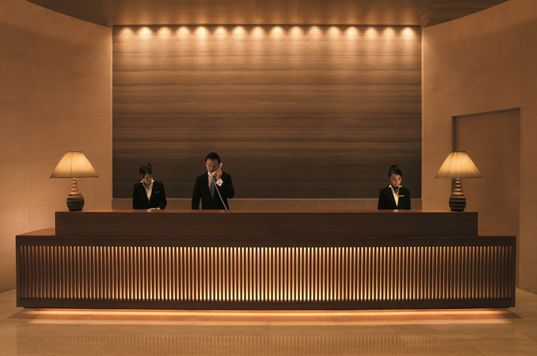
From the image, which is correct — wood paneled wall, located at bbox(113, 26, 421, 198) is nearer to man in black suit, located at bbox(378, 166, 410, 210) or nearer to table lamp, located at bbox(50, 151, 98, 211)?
man in black suit, located at bbox(378, 166, 410, 210)

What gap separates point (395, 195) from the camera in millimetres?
5480

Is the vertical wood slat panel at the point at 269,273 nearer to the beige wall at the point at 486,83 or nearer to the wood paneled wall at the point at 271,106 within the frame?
the beige wall at the point at 486,83

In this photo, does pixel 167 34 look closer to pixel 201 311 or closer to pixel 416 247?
pixel 201 311

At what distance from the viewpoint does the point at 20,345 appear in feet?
13.0

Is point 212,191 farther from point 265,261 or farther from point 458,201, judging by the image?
point 458,201

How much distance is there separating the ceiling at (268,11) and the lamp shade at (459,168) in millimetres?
2337

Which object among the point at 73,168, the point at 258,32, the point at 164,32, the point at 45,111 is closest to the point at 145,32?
the point at 164,32

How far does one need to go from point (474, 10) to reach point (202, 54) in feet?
12.6

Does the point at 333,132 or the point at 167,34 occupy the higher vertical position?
the point at 167,34

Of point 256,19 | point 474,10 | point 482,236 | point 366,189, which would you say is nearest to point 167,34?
point 256,19

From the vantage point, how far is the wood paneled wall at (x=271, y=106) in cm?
700

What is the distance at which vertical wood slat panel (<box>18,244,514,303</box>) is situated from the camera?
15.4ft

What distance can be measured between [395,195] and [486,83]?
7.55 ft

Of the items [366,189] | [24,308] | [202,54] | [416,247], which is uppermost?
[202,54]
